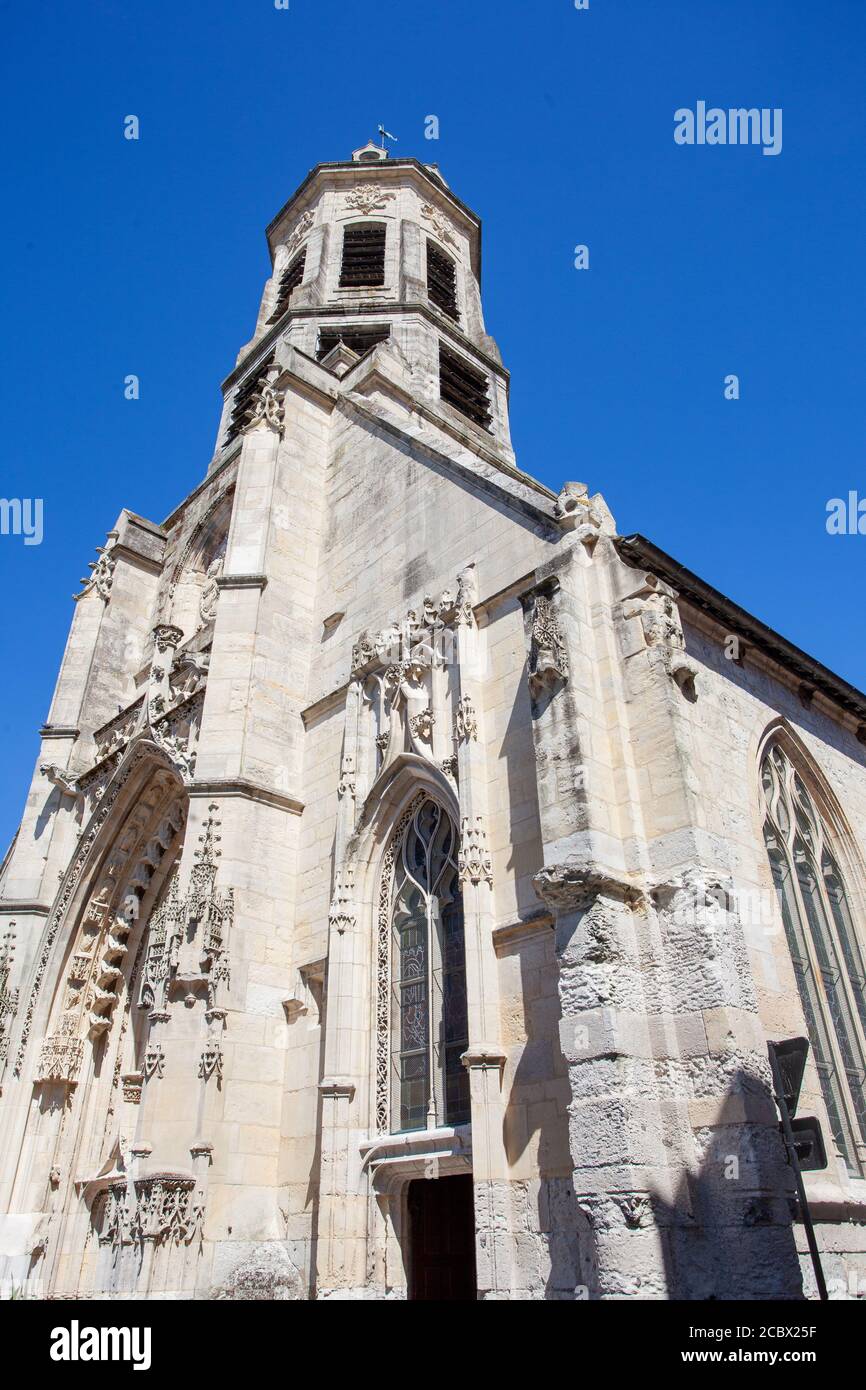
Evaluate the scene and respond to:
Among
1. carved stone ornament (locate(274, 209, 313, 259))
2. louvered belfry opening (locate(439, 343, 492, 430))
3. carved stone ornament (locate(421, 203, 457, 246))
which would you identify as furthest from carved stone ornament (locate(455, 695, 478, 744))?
carved stone ornament (locate(274, 209, 313, 259))

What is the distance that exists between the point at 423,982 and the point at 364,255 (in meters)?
17.5

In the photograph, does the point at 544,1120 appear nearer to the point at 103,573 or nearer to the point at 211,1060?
the point at 211,1060

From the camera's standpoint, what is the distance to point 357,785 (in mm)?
9836

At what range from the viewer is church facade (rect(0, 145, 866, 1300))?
6.31 metres

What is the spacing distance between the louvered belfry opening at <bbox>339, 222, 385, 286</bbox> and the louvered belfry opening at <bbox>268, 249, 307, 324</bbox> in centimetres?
112

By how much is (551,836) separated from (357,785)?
3.21 meters

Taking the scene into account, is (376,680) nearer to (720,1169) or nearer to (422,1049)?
(422,1049)

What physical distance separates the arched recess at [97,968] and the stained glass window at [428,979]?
4533 mm

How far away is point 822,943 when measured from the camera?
385 inches

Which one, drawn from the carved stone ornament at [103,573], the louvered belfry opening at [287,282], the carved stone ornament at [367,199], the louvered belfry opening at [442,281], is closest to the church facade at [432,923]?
the carved stone ornament at [103,573]

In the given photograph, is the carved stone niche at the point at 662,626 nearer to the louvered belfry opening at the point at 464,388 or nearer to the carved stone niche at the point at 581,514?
the carved stone niche at the point at 581,514

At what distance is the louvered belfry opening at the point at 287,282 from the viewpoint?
842 inches

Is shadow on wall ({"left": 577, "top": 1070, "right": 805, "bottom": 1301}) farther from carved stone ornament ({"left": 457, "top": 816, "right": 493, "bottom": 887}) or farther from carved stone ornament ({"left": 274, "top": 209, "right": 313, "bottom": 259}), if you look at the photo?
carved stone ornament ({"left": 274, "top": 209, "right": 313, "bottom": 259})
